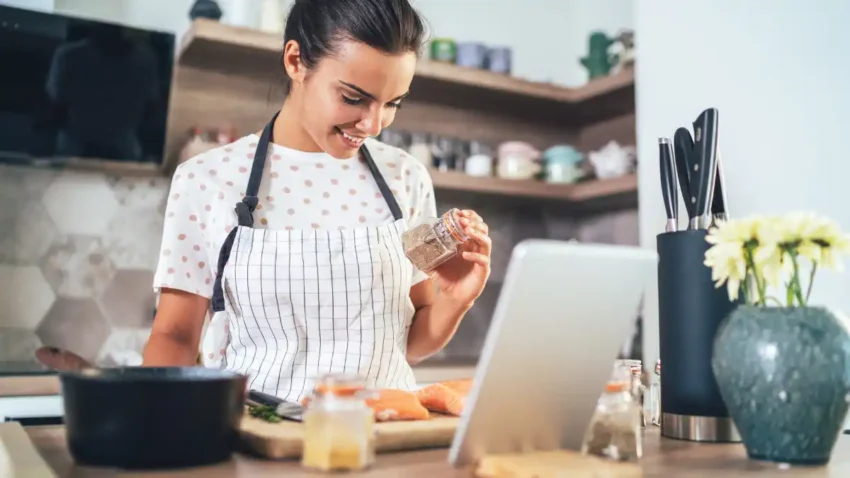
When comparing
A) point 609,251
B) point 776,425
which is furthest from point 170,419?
point 776,425

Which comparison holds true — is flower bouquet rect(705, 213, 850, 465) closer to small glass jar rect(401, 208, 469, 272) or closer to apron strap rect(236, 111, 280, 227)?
small glass jar rect(401, 208, 469, 272)

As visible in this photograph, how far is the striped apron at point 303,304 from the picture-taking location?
1.21 metres

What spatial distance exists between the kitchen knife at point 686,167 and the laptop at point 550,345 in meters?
0.17

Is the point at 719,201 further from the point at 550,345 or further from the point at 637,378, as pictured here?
the point at 550,345

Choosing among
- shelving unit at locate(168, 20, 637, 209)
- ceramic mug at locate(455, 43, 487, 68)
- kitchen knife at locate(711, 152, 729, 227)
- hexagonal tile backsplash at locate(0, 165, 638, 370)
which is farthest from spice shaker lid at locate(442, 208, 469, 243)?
ceramic mug at locate(455, 43, 487, 68)

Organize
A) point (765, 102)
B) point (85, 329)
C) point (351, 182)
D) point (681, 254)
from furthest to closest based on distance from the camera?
1. point (85, 329)
2. point (765, 102)
3. point (351, 182)
4. point (681, 254)

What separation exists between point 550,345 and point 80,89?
184 cm

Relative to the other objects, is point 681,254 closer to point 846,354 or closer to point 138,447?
point 846,354

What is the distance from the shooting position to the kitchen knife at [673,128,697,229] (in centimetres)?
82

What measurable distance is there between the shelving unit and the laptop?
171cm

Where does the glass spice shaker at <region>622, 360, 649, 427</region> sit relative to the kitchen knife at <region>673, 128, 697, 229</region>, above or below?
below

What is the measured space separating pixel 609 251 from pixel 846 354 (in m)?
0.21

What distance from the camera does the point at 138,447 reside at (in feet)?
1.83

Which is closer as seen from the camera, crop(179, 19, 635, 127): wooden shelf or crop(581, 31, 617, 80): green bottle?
crop(179, 19, 635, 127): wooden shelf
